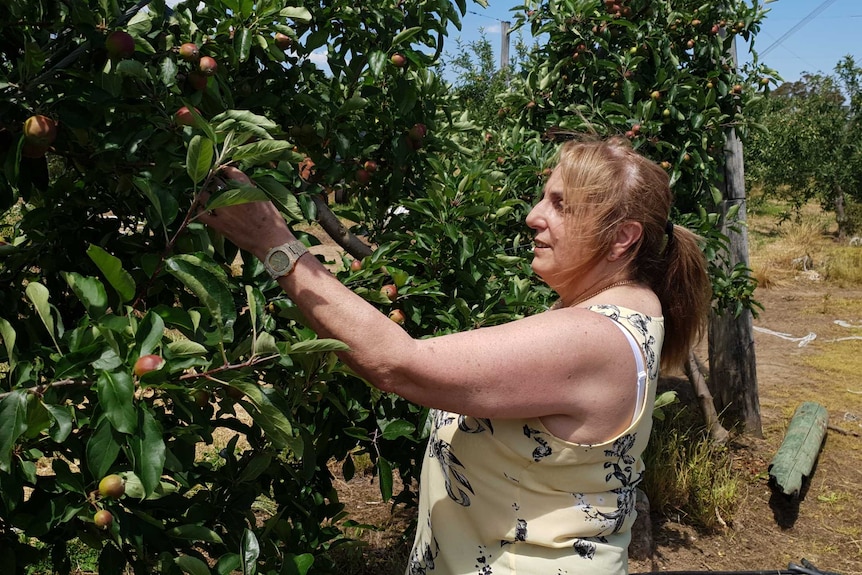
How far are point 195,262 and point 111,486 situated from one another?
13.7 inches

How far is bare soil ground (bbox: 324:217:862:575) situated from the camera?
3711 millimetres

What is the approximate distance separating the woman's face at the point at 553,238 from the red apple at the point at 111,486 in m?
0.86

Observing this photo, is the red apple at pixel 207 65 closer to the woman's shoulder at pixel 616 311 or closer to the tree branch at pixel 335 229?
the tree branch at pixel 335 229

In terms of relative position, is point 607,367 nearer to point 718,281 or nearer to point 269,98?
point 269,98

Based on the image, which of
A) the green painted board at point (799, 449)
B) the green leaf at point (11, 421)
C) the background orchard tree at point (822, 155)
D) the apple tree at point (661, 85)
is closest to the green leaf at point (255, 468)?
the green leaf at point (11, 421)

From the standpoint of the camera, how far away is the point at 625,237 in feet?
5.06

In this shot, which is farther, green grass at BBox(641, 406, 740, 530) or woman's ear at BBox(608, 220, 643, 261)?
green grass at BBox(641, 406, 740, 530)

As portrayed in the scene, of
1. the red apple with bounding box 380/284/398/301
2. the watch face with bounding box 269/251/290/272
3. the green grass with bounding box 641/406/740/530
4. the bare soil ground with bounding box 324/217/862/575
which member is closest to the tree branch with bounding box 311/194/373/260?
the red apple with bounding box 380/284/398/301

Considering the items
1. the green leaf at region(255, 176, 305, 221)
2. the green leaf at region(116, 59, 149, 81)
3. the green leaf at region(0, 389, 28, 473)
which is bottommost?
the green leaf at region(0, 389, 28, 473)

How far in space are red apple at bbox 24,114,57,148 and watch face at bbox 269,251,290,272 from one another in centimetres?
42

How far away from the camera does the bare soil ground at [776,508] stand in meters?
3.71

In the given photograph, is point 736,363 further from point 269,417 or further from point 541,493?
point 269,417

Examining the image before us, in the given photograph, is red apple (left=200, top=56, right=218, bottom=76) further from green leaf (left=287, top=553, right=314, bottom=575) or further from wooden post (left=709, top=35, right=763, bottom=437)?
wooden post (left=709, top=35, right=763, bottom=437)

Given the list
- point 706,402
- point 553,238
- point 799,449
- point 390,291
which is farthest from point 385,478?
point 799,449
